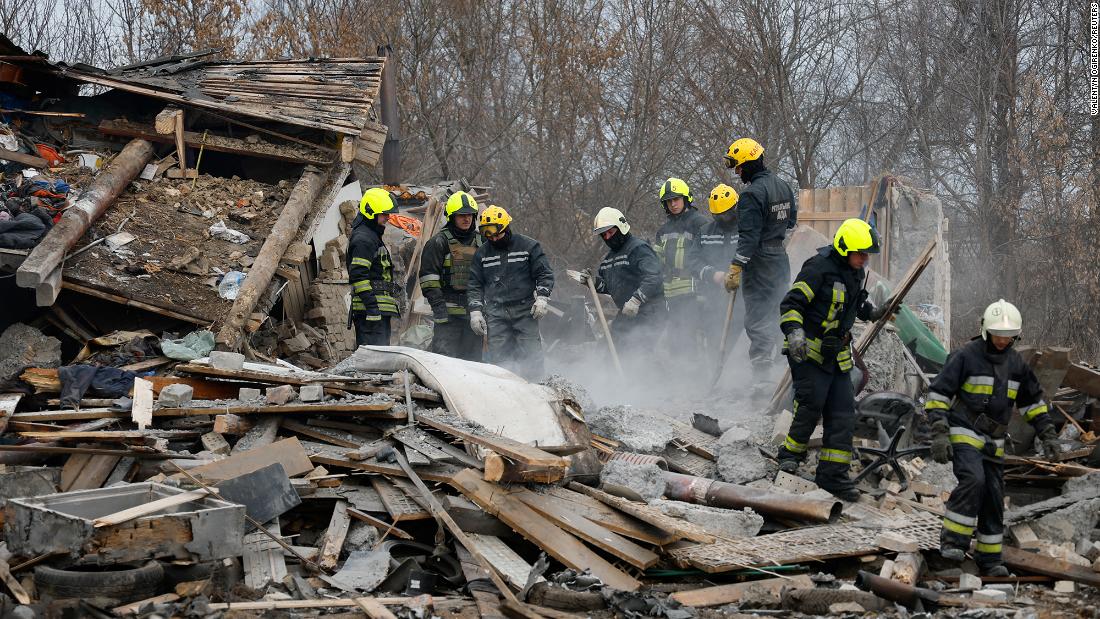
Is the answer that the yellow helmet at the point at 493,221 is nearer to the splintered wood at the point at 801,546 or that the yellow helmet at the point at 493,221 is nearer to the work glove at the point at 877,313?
the work glove at the point at 877,313

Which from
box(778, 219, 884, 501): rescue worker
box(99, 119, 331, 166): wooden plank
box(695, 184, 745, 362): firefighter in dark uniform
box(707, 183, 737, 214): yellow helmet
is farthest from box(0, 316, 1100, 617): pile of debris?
box(99, 119, 331, 166): wooden plank

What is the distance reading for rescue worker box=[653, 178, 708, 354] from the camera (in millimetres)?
10477

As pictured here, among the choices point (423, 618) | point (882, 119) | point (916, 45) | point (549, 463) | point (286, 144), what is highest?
point (916, 45)

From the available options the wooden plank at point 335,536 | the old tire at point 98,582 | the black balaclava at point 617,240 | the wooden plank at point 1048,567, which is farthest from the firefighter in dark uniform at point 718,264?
the old tire at point 98,582

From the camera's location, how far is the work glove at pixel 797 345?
6.89m

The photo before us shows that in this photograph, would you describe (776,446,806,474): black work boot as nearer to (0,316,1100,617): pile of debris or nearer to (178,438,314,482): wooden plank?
(0,316,1100,617): pile of debris

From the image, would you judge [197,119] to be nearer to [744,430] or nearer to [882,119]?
[744,430]

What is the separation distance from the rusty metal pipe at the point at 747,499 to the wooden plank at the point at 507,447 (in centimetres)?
108

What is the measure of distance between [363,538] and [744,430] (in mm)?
3470

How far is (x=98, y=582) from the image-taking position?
4.41 m

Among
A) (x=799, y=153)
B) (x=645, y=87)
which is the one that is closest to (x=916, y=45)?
(x=799, y=153)

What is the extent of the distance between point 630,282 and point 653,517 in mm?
4590

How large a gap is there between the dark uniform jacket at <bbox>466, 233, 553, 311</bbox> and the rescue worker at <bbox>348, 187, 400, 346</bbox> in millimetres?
808

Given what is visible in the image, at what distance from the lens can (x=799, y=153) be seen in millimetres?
17484
